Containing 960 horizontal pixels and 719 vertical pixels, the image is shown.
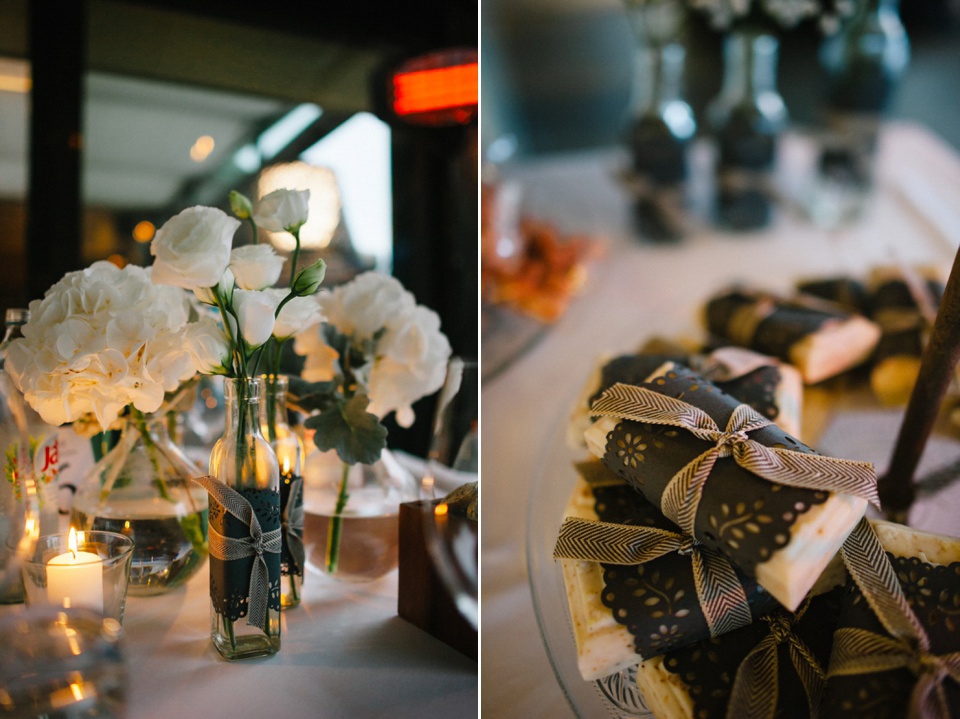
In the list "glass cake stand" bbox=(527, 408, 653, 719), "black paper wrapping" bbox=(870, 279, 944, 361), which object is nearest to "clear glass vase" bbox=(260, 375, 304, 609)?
"glass cake stand" bbox=(527, 408, 653, 719)

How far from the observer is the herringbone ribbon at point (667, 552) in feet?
1.55

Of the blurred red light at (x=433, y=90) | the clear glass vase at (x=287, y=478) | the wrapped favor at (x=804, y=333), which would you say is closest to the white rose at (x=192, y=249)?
the clear glass vase at (x=287, y=478)

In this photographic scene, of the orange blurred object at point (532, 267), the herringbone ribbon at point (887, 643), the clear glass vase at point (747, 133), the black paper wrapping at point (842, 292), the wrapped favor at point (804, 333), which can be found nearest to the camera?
the herringbone ribbon at point (887, 643)

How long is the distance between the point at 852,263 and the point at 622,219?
0.55m

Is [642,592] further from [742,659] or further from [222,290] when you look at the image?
[222,290]

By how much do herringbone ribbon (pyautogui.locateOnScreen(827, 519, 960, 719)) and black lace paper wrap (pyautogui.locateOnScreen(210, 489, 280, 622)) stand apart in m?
0.42

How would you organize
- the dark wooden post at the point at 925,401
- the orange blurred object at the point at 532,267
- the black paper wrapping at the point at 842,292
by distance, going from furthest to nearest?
the orange blurred object at the point at 532,267 → the black paper wrapping at the point at 842,292 → the dark wooden post at the point at 925,401

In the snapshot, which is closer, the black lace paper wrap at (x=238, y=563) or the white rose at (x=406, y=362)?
the black lace paper wrap at (x=238, y=563)

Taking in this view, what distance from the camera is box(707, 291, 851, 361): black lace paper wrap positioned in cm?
86

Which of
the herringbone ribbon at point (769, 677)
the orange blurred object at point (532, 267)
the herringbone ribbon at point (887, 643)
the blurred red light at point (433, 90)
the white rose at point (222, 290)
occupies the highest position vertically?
the blurred red light at point (433, 90)

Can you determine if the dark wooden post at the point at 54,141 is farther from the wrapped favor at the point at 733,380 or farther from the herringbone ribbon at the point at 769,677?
the herringbone ribbon at the point at 769,677

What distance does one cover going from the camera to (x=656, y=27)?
1.70m

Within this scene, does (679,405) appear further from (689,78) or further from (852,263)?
(689,78)

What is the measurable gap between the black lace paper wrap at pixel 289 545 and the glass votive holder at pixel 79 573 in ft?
→ 0.42
